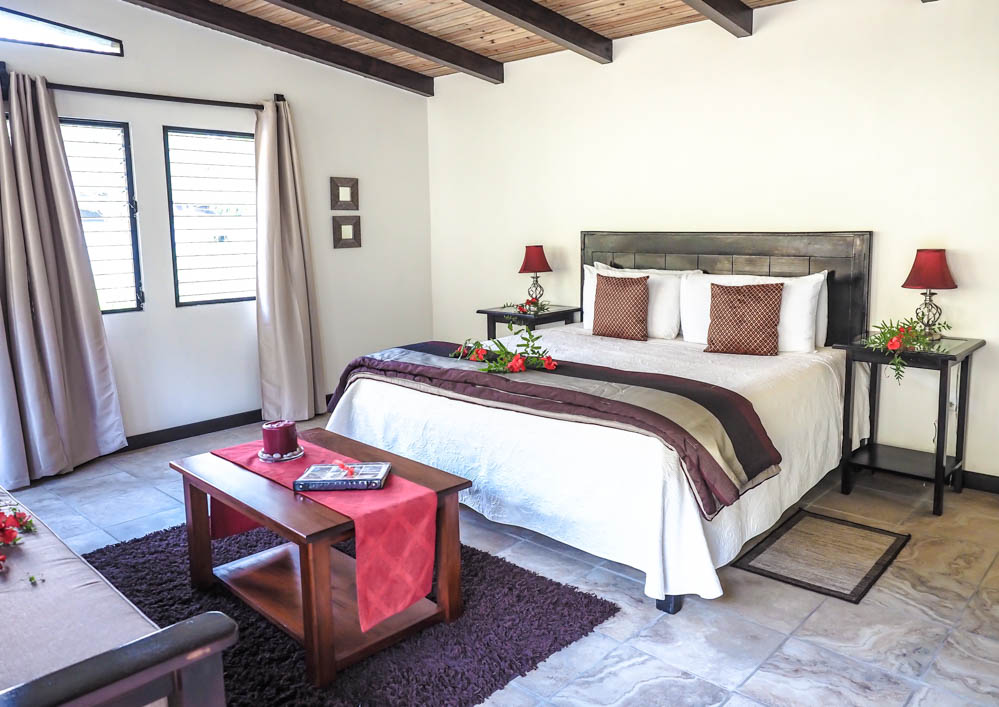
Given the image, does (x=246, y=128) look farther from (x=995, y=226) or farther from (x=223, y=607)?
(x=995, y=226)

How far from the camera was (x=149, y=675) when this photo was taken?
0.98 metres

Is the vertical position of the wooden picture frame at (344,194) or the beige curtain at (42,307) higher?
the wooden picture frame at (344,194)

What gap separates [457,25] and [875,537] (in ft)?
12.4

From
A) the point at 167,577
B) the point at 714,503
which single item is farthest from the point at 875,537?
the point at 167,577

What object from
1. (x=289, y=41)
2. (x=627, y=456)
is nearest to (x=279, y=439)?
(x=627, y=456)

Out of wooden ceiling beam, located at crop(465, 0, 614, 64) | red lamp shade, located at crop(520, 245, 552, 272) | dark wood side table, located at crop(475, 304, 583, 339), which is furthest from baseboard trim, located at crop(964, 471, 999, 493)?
wooden ceiling beam, located at crop(465, 0, 614, 64)

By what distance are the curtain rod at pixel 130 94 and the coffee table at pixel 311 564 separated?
2604 mm

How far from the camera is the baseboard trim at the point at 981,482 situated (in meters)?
3.87

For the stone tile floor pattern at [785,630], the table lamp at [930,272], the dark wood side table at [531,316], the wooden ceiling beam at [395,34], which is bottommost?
the stone tile floor pattern at [785,630]

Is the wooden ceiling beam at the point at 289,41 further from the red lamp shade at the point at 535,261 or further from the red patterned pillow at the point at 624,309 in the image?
the red patterned pillow at the point at 624,309

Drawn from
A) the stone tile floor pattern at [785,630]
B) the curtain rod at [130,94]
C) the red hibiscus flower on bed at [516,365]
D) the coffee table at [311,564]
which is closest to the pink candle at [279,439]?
the coffee table at [311,564]

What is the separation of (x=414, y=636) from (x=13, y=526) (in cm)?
126

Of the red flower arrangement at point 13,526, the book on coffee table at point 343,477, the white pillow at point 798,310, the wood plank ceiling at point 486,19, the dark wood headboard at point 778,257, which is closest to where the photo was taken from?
the red flower arrangement at point 13,526

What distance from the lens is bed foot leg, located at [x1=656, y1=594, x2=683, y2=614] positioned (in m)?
2.73
